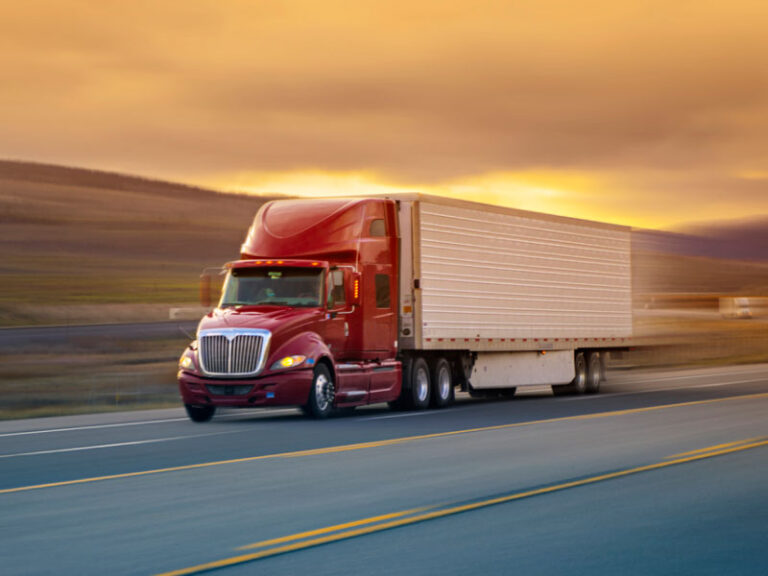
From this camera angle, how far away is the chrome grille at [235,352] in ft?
71.9

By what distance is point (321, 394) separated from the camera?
2255 centimetres

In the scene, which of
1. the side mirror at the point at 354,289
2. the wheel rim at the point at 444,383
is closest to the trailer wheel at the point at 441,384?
the wheel rim at the point at 444,383

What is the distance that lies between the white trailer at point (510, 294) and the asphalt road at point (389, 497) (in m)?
5.10

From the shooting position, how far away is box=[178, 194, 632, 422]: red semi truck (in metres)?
22.1

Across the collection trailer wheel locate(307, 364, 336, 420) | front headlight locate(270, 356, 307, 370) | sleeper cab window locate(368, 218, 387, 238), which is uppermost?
Result: sleeper cab window locate(368, 218, 387, 238)

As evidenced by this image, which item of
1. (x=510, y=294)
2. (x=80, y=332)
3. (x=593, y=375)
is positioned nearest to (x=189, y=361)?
(x=510, y=294)

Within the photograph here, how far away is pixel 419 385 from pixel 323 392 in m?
3.72

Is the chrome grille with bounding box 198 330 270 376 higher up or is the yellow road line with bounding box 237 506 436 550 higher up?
the chrome grille with bounding box 198 330 270 376

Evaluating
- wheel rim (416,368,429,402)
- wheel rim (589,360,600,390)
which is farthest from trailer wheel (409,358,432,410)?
wheel rim (589,360,600,390)

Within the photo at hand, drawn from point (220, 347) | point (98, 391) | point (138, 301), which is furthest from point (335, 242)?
point (138, 301)

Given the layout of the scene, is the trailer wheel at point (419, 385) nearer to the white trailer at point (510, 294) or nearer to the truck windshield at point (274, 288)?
the white trailer at point (510, 294)

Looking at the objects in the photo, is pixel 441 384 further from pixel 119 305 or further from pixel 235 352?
pixel 119 305

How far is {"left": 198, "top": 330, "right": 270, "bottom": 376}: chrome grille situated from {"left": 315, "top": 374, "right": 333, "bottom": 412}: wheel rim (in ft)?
3.75

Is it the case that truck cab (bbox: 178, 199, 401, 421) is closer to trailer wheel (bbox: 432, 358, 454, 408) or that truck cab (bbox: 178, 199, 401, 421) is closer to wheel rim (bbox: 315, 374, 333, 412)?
wheel rim (bbox: 315, 374, 333, 412)
